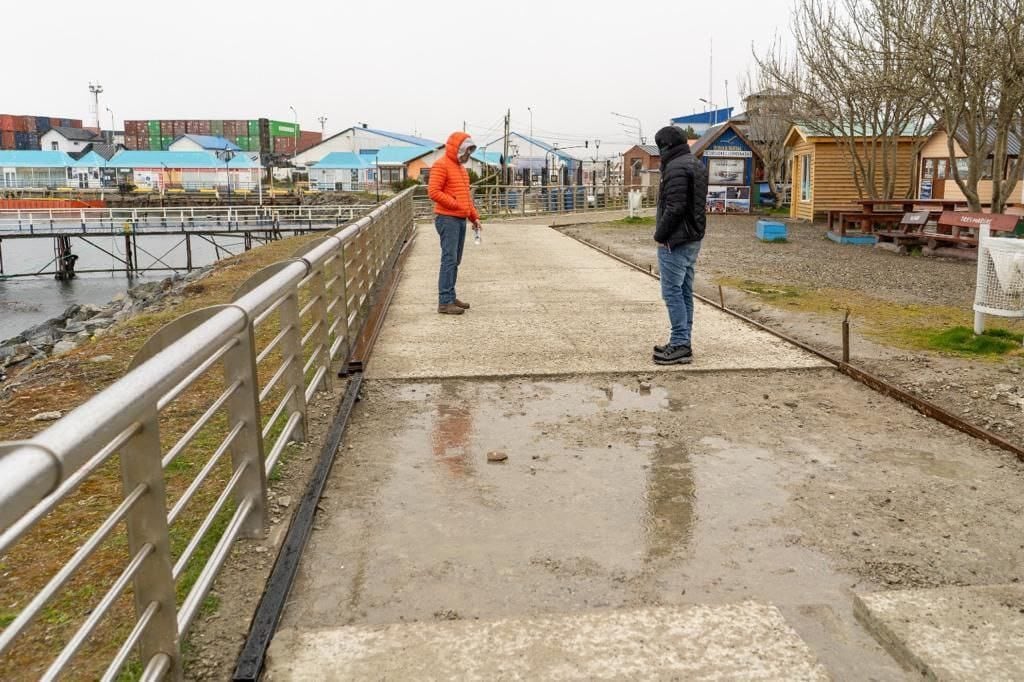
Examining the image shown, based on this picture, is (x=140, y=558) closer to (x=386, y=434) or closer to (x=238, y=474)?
(x=238, y=474)

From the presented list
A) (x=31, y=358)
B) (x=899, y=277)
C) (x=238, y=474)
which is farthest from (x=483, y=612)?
(x=31, y=358)

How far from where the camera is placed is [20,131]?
166250 millimetres

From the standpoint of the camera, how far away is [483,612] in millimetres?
3211

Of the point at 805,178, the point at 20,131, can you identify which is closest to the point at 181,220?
the point at 805,178

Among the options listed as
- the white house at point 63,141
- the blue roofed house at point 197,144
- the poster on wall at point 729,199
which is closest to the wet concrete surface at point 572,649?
the poster on wall at point 729,199

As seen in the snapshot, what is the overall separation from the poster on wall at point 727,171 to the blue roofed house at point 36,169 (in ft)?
232

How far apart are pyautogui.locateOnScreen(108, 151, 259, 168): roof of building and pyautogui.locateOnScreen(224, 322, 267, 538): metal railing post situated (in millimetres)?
91142

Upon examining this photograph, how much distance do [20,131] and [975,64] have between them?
175815mm

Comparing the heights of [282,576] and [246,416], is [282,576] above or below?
below

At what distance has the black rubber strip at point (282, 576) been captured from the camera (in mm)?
2839

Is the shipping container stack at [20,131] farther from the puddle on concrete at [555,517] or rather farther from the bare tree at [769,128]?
the puddle on concrete at [555,517]

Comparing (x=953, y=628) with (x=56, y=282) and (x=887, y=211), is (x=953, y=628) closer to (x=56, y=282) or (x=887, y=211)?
(x=887, y=211)

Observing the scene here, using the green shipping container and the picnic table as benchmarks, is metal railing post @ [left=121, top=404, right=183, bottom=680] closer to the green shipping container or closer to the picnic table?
the picnic table

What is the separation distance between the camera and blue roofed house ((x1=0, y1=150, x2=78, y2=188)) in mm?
93062
